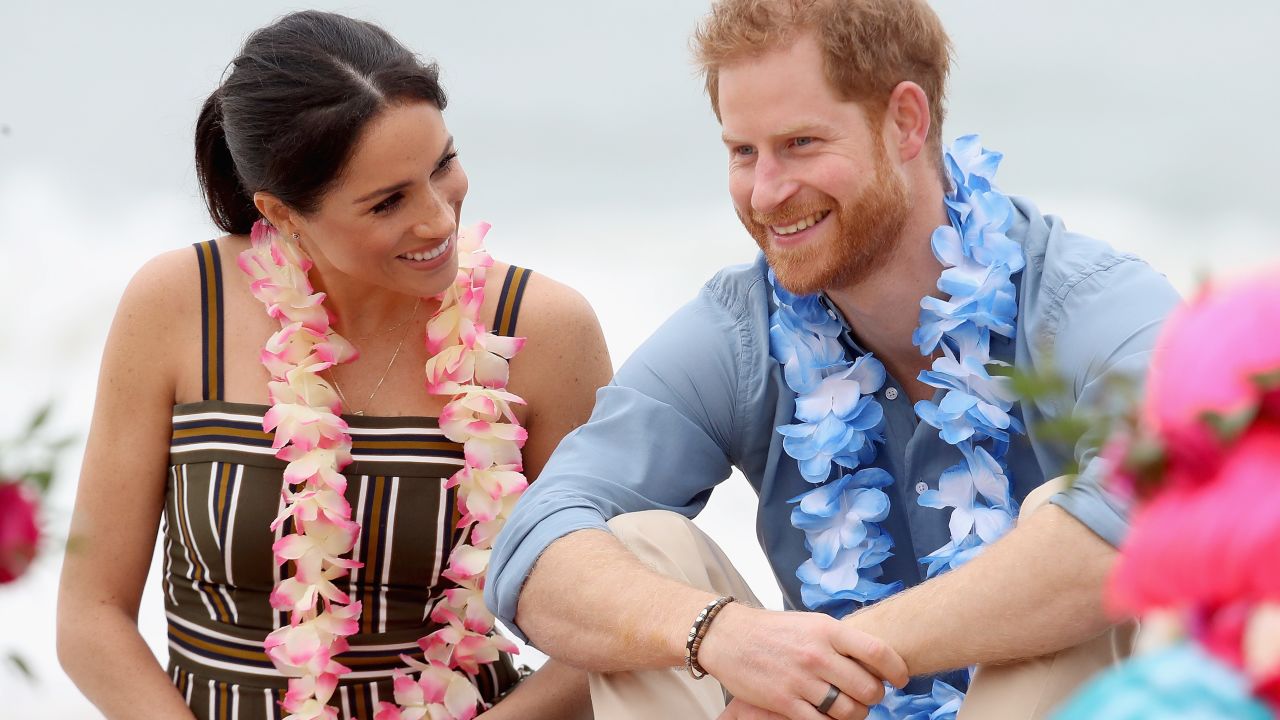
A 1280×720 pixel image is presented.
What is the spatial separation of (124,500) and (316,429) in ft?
1.09

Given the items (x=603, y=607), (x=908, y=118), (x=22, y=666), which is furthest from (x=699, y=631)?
(x=22, y=666)

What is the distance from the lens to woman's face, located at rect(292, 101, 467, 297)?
2176mm

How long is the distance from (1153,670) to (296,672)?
70.0 inches

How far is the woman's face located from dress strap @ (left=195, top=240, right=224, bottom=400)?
203mm

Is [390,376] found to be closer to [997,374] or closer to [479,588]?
[479,588]

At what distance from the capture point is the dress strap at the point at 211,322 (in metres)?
2.29

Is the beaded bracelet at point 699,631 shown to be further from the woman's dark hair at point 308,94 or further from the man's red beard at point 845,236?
the woman's dark hair at point 308,94

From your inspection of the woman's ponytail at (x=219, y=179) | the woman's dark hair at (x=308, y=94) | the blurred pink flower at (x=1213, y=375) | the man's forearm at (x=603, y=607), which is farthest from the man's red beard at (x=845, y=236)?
the blurred pink flower at (x=1213, y=375)

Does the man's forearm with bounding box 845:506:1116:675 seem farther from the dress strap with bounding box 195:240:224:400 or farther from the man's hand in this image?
the dress strap with bounding box 195:240:224:400

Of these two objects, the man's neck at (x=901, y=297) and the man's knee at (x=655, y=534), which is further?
the man's neck at (x=901, y=297)

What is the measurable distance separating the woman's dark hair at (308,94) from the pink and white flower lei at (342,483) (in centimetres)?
17

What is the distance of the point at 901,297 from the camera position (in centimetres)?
214

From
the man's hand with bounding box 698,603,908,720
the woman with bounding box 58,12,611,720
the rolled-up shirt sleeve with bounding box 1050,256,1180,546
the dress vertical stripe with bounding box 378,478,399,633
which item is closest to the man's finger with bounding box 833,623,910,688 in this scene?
the man's hand with bounding box 698,603,908,720

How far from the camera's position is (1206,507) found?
61 cm
